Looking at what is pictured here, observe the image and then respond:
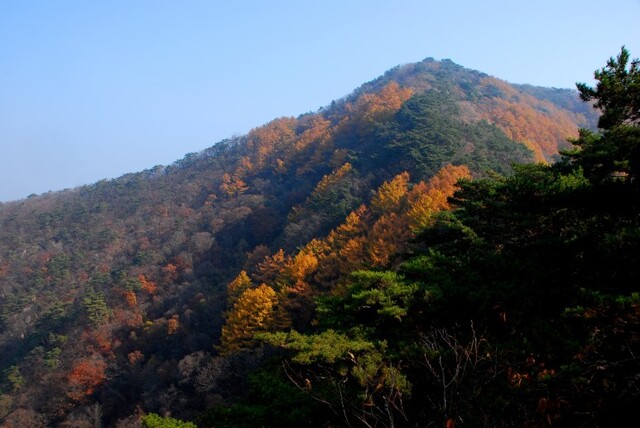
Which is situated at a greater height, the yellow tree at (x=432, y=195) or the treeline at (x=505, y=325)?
the treeline at (x=505, y=325)

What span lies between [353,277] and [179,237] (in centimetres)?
5425

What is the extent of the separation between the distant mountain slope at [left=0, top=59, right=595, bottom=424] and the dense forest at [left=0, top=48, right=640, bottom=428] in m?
0.34

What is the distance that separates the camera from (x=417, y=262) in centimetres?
1168

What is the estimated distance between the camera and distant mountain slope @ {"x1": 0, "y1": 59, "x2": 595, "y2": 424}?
133 feet

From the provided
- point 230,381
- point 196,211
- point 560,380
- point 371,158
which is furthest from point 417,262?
point 196,211

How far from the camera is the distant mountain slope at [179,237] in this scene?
133ft

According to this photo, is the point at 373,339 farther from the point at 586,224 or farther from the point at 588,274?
the point at 586,224

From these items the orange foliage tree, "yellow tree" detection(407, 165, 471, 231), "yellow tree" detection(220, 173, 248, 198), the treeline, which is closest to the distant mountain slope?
the orange foliage tree

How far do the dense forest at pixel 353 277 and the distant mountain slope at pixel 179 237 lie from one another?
1.12 ft

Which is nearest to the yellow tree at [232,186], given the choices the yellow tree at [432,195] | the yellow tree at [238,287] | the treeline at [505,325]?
the yellow tree at [238,287]

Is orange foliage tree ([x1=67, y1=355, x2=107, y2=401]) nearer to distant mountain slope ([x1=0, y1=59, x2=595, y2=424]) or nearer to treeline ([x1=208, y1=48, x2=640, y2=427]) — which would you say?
distant mountain slope ([x1=0, y1=59, x2=595, y2=424])

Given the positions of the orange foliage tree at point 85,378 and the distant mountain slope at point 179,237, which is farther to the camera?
the distant mountain slope at point 179,237

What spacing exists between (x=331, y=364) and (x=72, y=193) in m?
122

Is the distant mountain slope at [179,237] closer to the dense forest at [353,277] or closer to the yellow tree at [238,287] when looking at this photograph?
the dense forest at [353,277]
